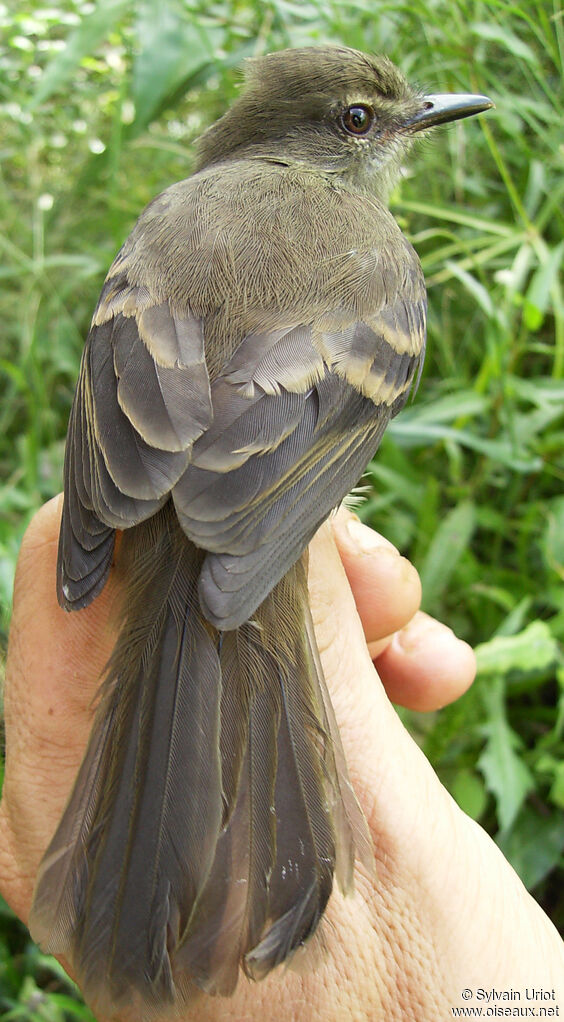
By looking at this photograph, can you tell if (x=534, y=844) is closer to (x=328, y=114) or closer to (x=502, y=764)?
(x=502, y=764)

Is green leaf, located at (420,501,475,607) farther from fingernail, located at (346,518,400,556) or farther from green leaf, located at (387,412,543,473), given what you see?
fingernail, located at (346,518,400,556)

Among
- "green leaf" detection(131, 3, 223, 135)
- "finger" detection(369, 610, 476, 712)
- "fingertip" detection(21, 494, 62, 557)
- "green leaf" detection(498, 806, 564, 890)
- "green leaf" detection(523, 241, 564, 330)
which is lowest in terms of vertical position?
"green leaf" detection(498, 806, 564, 890)

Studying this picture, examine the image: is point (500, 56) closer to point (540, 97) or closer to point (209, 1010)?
point (540, 97)

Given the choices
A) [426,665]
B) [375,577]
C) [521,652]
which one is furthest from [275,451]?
[521,652]

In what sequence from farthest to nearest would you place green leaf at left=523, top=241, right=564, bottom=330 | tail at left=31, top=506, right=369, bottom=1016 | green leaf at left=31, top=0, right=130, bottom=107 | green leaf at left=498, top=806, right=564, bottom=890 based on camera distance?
1. green leaf at left=31, top=0, right=130, bottom=107
2. green leaf at left=523, top=241, right=564, bottom=330
3. green leaf at left=498, top=806, right=564, bottom=890
4. tail at left=31, top=506, right=369, bottom=1016

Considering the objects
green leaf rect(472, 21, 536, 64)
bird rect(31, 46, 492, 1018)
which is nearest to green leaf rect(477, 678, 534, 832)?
bird rect(31, 46, 492, 1018)

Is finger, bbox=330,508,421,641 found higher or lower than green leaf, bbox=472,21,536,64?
lower

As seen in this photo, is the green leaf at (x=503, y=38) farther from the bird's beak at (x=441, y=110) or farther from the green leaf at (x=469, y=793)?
the green leaf at (x=469, y=793)
